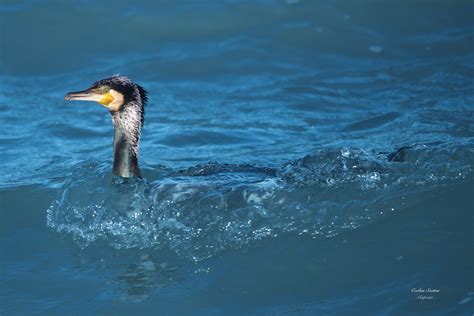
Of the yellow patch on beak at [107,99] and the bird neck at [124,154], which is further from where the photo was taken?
the bird neck at [124,154]

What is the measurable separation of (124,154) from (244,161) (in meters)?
1.38

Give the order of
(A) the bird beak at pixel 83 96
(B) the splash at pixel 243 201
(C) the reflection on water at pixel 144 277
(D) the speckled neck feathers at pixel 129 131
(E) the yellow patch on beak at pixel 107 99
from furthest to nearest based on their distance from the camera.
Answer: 1. (D) the speckled neck feathers at pixel 129 131
2. (E) the yellow patch on beak at pixel 107 99
3. (A) the bird beak at pixel 83 96
4. (B) the splash at pixel 243 201
5. (C) the reflection on water at pixel 144 277

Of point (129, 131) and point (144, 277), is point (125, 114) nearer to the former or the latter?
point (129, 131)

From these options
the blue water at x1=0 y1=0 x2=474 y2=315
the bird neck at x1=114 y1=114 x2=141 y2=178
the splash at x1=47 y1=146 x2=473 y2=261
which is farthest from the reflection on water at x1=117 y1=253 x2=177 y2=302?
the bird neck at x1=114 y1=114 x2=141 y2=178

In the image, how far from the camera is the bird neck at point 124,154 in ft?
22.3

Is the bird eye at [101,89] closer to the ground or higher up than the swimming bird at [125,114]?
higher up

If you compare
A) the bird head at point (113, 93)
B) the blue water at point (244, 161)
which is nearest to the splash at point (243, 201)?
the blue water at point (244, 161)

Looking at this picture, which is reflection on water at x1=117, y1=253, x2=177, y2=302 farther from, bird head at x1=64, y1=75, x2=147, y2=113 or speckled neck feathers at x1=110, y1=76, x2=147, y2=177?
bird head at x1=64, y1=75, x2=147, y2=113

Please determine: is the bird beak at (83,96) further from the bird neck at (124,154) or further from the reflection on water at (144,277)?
the reflection on water at (144,277)

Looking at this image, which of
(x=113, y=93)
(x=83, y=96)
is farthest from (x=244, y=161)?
(x=83, y=96)

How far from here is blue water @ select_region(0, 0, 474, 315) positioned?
18.0 feet

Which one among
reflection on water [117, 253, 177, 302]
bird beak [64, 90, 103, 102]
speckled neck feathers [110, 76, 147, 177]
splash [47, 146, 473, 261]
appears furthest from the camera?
speckled neck feathers [110, 76, 147, 177]

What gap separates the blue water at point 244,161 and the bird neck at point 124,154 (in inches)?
4.9

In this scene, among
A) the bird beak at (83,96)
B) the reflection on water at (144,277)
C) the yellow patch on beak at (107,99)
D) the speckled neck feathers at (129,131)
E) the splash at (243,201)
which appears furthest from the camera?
the speckled neck feathers at (129,131)
